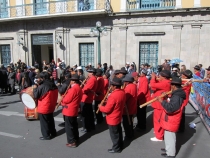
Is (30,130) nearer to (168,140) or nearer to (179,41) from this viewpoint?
(168,140)

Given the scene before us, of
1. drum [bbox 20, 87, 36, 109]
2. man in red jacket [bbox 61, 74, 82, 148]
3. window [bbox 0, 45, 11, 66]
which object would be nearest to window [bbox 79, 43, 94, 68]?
window [bbox 0, 45, 11, 66]

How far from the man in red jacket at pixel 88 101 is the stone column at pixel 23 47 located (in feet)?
46.0

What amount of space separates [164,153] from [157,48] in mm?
10699

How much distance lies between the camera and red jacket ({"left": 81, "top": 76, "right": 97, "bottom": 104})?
5844mm

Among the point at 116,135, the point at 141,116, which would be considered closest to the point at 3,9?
the point at 141,116


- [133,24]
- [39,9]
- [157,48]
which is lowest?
[157,48]

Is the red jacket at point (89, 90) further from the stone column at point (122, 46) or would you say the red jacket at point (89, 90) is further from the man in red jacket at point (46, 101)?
the stone column at point (122, 46)

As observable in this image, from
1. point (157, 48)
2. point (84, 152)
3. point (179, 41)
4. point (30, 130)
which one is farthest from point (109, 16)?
point (84, 152)

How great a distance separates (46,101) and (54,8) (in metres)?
13.6

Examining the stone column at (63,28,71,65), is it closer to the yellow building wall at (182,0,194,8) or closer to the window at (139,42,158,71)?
the window at (139,42,158,71)

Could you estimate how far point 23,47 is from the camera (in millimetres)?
18281

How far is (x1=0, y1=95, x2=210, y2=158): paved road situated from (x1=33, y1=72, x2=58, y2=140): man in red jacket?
12.9 inches

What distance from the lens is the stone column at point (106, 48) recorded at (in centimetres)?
1525

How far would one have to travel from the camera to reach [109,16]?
15078mm
